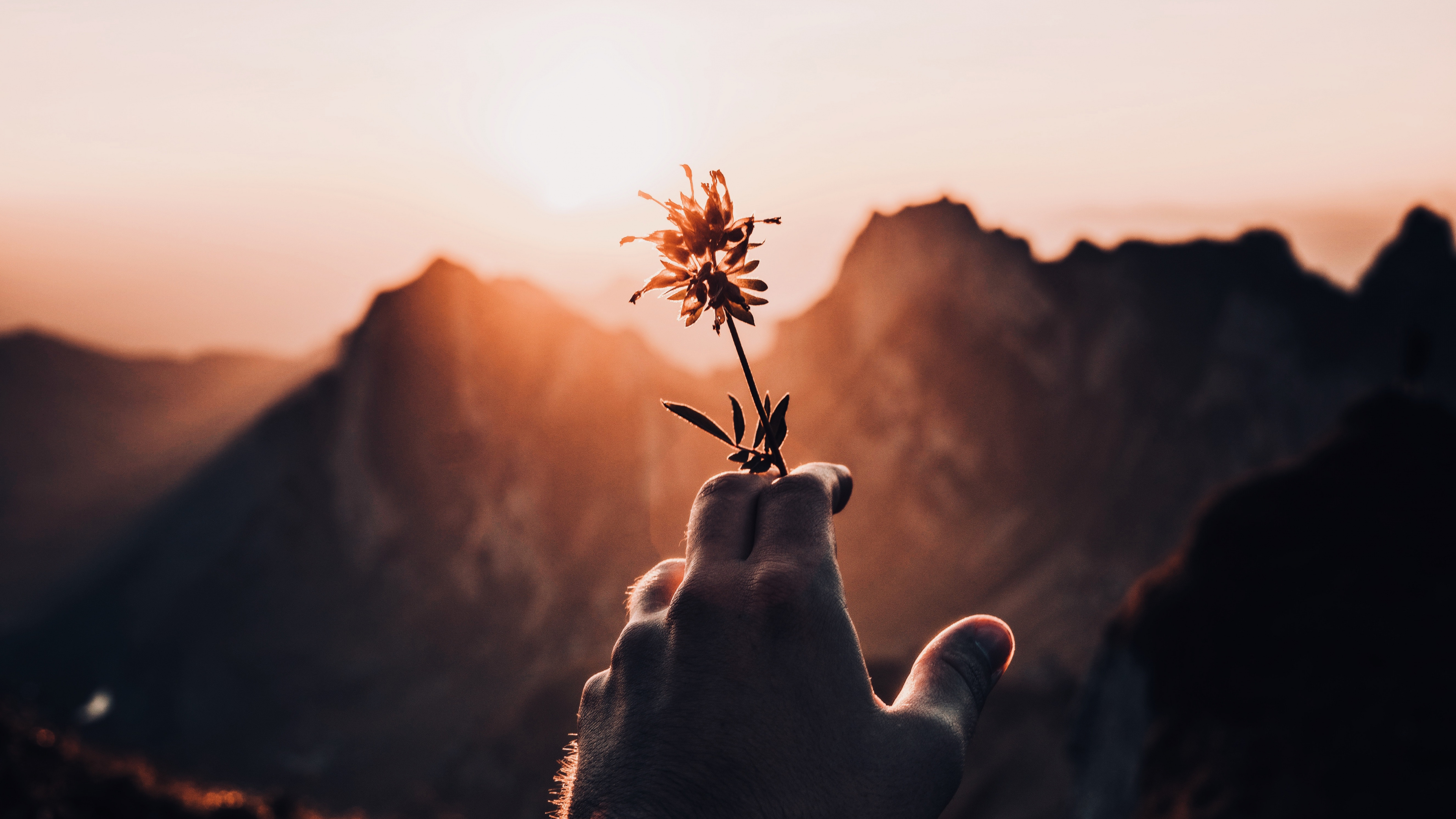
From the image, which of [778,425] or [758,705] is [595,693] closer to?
[758,705]

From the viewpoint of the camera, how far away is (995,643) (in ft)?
10.6

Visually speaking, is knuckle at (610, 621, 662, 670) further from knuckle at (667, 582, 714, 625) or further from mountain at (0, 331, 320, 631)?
mountain at (0, 331, 320, 631)

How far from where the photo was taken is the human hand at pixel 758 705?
251 centimetres

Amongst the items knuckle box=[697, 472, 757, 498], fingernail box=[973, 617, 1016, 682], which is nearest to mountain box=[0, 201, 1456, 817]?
fingernail box=[973, 617, 1016, 682]

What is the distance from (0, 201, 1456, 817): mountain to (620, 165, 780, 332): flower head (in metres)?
55.9

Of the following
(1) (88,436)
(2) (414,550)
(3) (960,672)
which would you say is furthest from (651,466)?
(1) (88,436)

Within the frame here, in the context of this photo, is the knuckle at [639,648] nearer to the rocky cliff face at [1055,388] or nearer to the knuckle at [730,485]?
the knuckle at [730,485]

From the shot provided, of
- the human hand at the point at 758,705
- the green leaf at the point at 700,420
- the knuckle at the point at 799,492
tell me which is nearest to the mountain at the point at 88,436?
the human hand at the point at 758,705

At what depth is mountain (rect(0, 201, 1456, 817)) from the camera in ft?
197

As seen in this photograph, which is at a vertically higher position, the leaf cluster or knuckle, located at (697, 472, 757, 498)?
the leaf cluster

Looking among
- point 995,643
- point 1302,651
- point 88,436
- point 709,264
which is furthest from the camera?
point 88,436

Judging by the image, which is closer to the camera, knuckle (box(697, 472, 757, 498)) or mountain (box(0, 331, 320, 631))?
knuckle (box(697, 472, 757, 498))

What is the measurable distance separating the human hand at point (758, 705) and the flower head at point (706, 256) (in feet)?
2.84

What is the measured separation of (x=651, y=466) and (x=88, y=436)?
125 m
